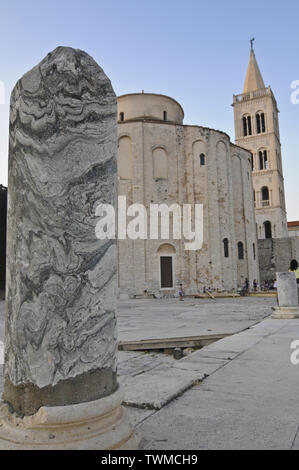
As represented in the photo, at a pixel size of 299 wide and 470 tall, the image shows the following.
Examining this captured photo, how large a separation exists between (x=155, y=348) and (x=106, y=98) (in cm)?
444

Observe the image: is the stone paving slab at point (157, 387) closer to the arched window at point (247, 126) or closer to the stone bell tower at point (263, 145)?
the stone bell tower at point (263, 145)

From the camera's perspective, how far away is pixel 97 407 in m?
1.75

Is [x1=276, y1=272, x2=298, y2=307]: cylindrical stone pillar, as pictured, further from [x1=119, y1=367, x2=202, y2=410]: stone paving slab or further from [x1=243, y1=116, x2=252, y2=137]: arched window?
[x1=243, y1=116, x2=252, y2=137]: arched window

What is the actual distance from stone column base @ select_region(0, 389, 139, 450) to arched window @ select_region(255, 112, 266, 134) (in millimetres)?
45701

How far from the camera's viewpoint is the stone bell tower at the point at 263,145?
4181 cm

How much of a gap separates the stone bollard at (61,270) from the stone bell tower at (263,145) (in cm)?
4129

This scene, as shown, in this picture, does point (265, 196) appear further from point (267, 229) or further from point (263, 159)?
point (263, 159)

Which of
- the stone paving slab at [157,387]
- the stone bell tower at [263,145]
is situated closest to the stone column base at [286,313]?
the stone paving slab at [157,387]

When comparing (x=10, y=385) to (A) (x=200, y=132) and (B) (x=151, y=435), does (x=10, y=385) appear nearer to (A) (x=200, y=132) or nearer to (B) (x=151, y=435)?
(B) (x=151, y=435)

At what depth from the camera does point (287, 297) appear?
8.38m

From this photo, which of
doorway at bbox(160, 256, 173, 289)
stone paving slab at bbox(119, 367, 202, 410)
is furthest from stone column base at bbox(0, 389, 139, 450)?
doorway at bbox(160, 256, 173, 289)

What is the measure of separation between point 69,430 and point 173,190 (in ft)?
73.0

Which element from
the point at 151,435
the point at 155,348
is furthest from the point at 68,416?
the point at 155,348
